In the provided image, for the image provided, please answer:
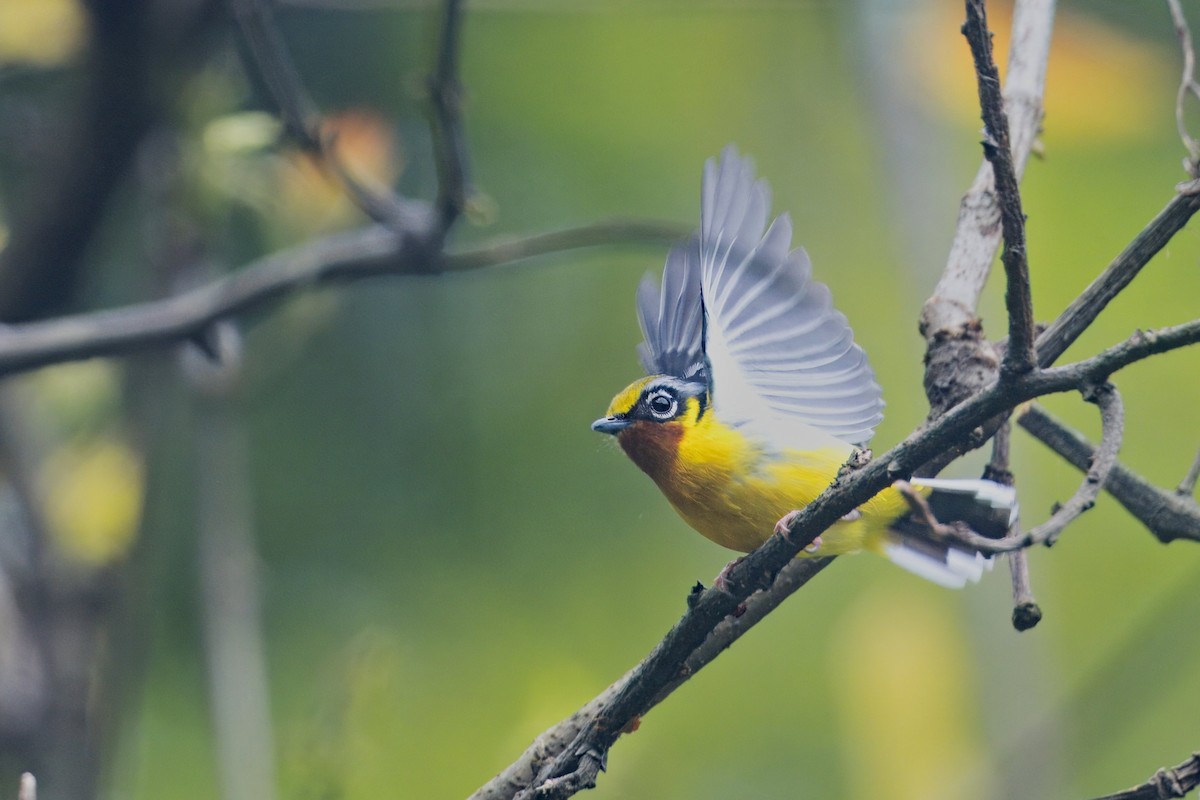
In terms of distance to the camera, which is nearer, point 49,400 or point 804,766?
point 49,400

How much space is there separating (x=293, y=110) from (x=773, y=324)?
3.09 feet

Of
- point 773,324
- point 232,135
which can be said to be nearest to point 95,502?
point 232,135

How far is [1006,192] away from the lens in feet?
2.35

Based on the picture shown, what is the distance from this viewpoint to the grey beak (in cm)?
134

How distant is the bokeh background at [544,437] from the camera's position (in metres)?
2.10

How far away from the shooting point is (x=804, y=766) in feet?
10.4

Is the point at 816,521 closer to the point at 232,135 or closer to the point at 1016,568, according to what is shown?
the point at 1016,568

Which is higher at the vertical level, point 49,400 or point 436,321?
point 436,321

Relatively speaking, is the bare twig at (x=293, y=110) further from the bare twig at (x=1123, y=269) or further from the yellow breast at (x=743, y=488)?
the bare twig at (x=1123, y=269)

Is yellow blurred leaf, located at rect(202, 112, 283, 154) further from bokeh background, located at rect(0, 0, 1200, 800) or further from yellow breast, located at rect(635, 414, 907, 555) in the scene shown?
yellow breast, located at rect(635, 414, 907, 555)

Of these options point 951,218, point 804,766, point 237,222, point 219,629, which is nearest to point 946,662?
point 804,766

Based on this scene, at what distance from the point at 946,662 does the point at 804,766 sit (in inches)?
34.2

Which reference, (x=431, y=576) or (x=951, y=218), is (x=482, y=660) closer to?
(x=431, y=576)

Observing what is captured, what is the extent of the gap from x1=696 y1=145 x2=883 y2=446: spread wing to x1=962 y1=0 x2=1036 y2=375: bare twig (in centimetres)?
36
